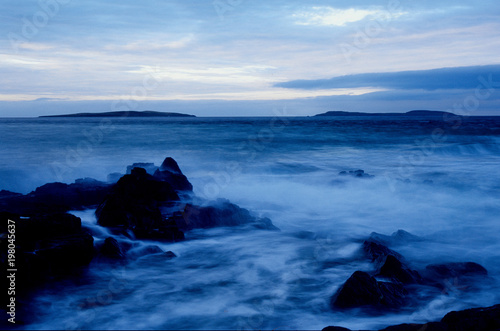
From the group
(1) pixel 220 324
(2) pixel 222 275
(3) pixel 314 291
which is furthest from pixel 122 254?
(3) pixel 314 291

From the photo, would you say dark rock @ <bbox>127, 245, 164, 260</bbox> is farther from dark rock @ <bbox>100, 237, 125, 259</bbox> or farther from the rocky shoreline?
dark rock @ <bbox>100, 237, 125, 259</bbox>

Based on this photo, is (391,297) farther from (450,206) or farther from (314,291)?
(450,206)

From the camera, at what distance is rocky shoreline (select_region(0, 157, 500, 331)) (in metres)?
5.78

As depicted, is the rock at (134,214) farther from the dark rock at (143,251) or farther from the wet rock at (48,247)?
the wet rock at (48,247)

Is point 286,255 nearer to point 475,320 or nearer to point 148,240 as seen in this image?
point 148,240

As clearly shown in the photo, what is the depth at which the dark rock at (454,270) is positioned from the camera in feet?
22.6

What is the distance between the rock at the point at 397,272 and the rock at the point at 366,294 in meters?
0.54

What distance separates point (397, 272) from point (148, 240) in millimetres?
4875

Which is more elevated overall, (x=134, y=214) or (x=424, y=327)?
(x=134, y=214)

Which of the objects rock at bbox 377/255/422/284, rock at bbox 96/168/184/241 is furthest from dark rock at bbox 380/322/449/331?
rock at bbox 96/168/184/241

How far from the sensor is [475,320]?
174 inches

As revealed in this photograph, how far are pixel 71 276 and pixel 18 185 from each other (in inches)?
419

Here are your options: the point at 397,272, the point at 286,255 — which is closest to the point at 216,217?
the point at 286,255

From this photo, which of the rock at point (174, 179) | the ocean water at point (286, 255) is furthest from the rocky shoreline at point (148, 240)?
the rock at point (174, 179)
